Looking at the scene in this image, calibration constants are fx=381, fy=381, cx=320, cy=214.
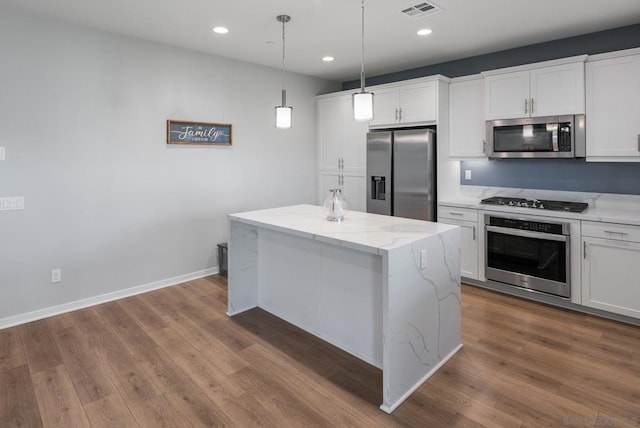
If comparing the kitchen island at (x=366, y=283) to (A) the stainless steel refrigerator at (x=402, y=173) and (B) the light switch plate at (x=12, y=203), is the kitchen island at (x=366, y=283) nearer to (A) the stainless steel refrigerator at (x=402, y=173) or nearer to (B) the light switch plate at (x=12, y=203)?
(A) the stainless steel refrigerator at (x=402, y=173)

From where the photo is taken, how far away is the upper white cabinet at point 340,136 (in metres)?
5.09

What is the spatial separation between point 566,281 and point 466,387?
1.78 meters

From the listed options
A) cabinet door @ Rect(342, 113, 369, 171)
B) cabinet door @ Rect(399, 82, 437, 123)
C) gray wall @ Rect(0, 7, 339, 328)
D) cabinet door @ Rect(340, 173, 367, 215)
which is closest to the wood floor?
gray wall @ Rect(0, 7, 339, 328)

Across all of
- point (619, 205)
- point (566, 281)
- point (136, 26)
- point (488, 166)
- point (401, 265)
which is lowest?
point (566, 281)

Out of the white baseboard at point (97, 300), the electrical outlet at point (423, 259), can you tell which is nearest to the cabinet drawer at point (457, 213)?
the electrical outlet at point (423, 259)

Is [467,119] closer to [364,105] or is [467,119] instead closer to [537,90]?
[537,90]

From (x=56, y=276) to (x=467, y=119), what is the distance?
444 cm

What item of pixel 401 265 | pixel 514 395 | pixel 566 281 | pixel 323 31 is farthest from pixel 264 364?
pixel 323 31

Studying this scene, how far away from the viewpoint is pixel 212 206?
15.0ft

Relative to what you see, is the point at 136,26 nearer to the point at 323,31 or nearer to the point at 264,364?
the point at 323,31

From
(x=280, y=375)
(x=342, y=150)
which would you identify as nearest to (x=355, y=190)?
(x=342, y=150)

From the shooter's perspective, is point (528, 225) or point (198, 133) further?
point (198, 133)

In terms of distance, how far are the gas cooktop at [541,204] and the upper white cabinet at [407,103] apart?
113cm

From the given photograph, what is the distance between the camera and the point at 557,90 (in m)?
3.57
